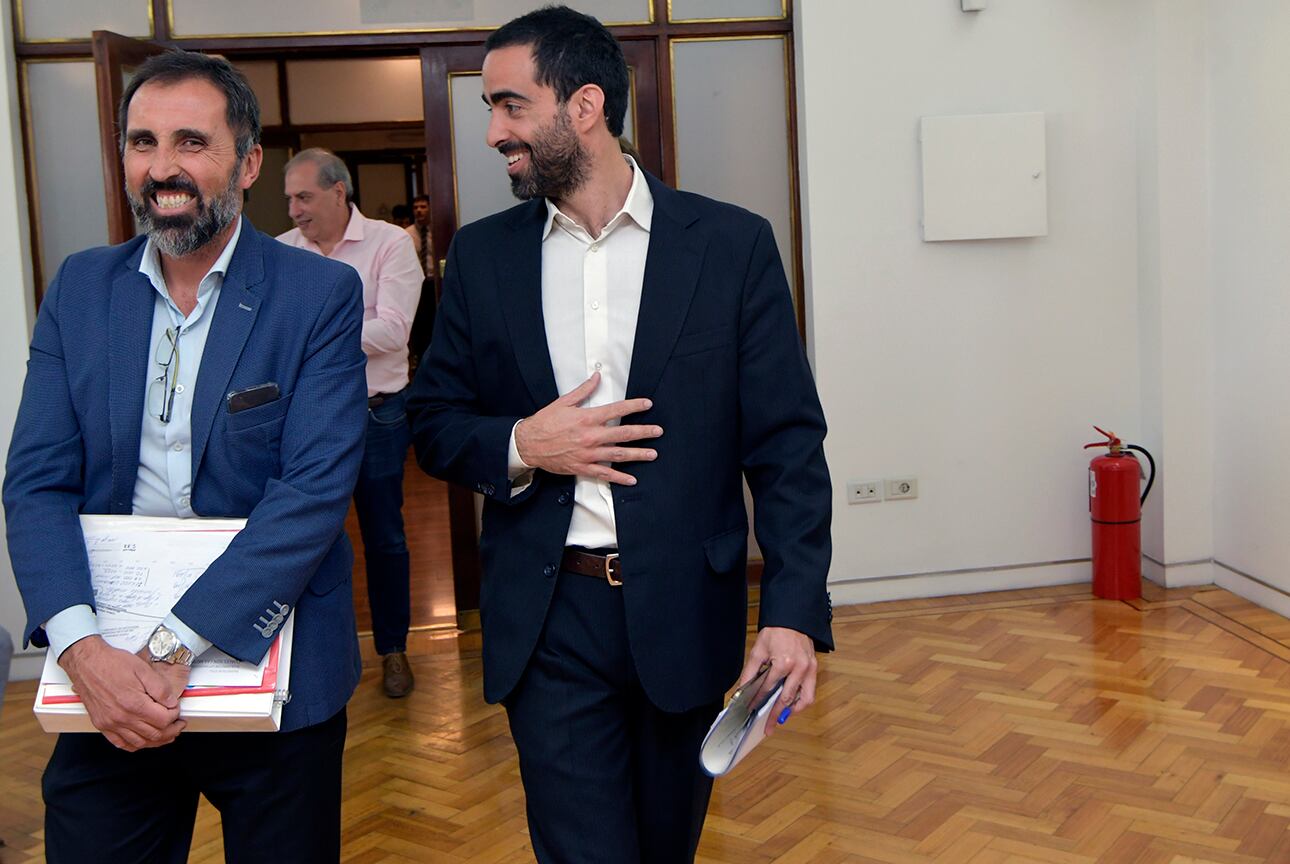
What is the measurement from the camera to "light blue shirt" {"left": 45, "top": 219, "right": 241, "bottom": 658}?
201 cm

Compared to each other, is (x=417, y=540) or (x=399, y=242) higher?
(x=399, y=242)

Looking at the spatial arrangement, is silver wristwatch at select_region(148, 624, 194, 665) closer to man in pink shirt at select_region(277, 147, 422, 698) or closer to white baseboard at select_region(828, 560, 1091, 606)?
man in pink shirt at select_region(277, 147, 422, 698)

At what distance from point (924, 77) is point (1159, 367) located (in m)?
1.66

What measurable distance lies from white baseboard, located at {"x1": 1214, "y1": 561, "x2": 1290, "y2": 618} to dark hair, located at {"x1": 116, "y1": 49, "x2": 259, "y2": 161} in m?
4.70

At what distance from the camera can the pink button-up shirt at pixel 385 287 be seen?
4.78m

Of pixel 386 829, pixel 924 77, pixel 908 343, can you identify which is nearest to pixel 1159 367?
pixel 908 343

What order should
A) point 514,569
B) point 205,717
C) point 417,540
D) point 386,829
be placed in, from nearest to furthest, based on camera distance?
point 205,717 → point 514,569 → point 386,829 → point 417,540

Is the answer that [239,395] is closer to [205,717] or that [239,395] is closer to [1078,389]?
[205,717]

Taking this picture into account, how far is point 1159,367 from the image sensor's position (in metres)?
5.81

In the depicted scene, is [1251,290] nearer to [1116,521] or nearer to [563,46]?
[1116,521]

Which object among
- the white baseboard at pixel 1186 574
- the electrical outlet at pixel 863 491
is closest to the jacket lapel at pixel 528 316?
the electrical outlet at pixel 863 491

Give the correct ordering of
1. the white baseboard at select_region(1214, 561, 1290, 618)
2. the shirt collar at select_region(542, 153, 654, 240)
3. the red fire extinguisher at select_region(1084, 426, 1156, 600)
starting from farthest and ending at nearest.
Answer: the red fire extinguisher at select_region(1084, 426, 1156, 600)
the white baseboard at select_region(1214, 561, 1290, 618)
the shirt collar at select_region(542, 153, 654, 240)

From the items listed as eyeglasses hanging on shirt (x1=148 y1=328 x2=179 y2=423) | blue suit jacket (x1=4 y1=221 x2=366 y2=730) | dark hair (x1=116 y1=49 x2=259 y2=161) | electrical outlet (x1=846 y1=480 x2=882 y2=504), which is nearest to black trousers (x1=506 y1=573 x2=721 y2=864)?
blue suit jacket (x1=4 y1=221 x2=366 y2=730)

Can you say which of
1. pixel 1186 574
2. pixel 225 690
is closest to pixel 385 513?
pixel 225 690
